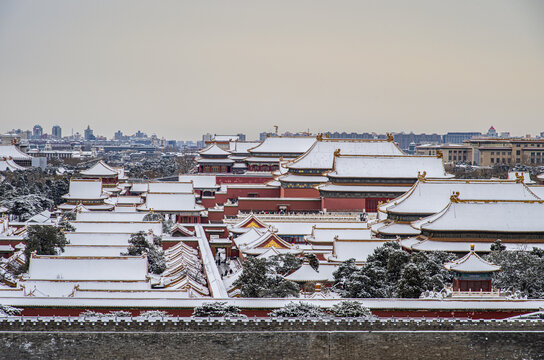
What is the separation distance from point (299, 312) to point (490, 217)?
37.3 feet

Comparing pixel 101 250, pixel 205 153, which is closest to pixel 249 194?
pixel 205 153

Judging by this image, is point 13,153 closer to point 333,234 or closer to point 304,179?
point 304,179

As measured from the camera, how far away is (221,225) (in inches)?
1751

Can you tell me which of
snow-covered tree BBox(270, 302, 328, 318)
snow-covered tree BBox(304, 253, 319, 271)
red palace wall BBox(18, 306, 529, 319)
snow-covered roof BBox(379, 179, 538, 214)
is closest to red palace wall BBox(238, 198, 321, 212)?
snow-covered roof BBox(379, 179, 538, 214)

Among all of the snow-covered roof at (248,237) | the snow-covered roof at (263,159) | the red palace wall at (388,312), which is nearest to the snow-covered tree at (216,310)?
the red palace wall at (388,312)

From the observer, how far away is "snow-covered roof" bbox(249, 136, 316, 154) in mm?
59750

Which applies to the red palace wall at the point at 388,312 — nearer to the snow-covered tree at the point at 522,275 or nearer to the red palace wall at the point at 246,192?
the snow-covered tree at the point at 522,275

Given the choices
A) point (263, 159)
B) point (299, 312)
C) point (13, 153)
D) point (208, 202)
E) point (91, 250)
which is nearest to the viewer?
point (299, 312)

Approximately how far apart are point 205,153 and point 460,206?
103 ft

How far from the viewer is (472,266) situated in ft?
88.2

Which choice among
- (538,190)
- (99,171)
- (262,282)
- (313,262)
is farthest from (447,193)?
(99,171)

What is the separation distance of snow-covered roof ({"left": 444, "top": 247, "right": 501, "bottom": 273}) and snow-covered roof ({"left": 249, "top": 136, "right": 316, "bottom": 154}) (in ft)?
107

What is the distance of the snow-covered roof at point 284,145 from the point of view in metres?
59.8

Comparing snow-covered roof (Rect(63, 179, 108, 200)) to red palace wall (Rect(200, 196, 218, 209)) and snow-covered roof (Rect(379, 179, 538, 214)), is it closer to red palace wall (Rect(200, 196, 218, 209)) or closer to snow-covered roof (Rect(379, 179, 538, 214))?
red palace wall (Rect(200, 196, 218, 209))
